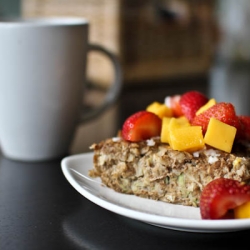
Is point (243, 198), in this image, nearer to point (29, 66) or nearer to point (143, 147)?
point (143, 147)

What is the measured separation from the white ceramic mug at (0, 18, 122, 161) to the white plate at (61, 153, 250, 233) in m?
0.17

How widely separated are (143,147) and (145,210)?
0.41 ft

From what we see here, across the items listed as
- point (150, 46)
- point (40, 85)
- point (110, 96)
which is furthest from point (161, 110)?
point (150, 46)

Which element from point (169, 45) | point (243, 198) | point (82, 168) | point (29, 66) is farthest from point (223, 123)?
point (169, 45)

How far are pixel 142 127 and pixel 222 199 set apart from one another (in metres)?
0.25

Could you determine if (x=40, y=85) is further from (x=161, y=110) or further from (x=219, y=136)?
(x=219, y=136)

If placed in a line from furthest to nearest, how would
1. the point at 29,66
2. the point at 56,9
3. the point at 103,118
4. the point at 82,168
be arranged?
the point at 56,9 < the point at 103,118 < the point at 29,66 < the point at 82,168

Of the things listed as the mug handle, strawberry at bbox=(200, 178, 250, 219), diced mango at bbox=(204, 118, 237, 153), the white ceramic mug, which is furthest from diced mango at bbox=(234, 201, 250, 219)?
the mug handle

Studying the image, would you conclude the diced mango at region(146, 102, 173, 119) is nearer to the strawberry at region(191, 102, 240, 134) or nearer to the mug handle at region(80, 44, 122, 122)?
the strawberry at region(191, 102, 240, 134)

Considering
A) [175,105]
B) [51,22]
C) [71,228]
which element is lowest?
[71,228]

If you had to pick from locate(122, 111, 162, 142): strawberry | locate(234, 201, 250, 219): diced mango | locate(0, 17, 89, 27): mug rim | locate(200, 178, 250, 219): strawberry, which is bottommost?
locate(234, 201, 250, 219): diced mango

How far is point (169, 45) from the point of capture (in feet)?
7.69

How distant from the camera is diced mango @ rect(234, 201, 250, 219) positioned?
74cm

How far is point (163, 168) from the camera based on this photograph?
87 cm
